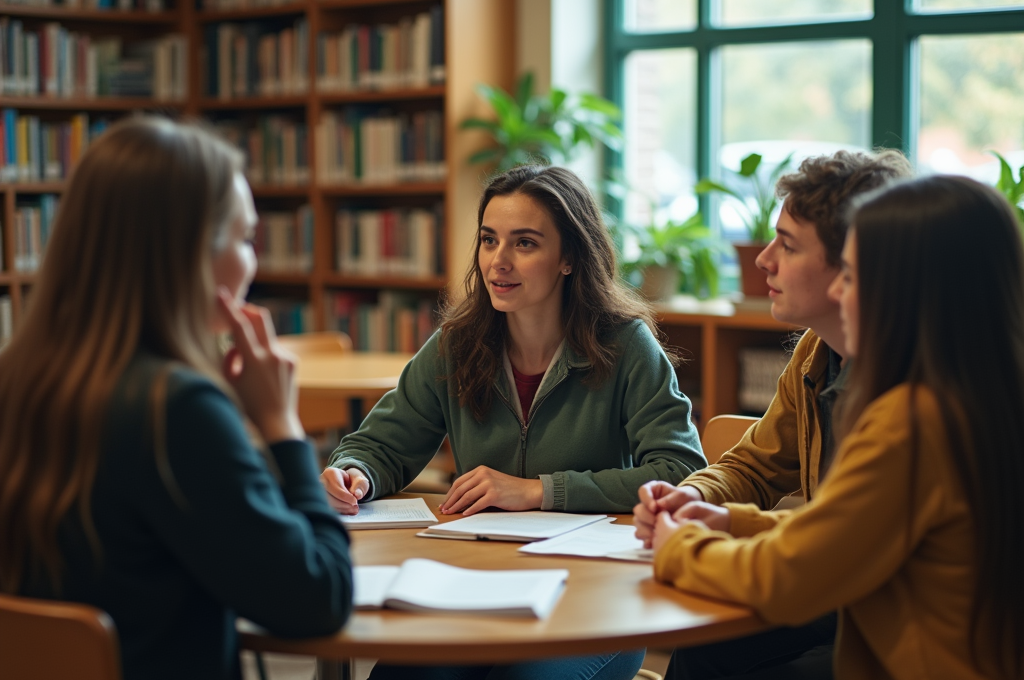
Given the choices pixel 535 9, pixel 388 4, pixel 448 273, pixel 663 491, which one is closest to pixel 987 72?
pixel 535 9

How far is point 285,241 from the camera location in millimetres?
5160

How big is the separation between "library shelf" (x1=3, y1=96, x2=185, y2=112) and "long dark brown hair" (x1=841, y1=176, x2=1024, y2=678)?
4384 millimetres

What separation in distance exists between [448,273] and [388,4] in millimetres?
1269

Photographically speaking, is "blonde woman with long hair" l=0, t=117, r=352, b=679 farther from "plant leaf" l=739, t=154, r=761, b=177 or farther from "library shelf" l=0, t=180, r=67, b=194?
"library shelf" l=0, t=180, r=67, b=194

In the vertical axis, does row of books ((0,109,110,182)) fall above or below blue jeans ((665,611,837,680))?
above

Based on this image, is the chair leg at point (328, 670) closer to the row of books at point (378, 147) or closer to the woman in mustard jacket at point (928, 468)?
the woman in mustard jacket at point (928, 468)

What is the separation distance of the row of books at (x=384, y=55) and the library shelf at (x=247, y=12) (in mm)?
185

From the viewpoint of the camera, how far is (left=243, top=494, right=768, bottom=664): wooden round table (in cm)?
123

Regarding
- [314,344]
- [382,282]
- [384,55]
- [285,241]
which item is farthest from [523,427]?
[285,241]

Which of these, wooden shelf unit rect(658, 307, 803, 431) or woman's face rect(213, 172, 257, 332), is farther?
wooden shelf unit rect(658, 307, 803, 431)

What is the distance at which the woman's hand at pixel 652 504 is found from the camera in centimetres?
161

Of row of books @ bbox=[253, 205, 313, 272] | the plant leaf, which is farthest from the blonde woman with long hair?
row of books @ bbox=[253, 205, 313, 272]

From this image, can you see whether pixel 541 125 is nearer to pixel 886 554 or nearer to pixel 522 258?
pixel 522 258

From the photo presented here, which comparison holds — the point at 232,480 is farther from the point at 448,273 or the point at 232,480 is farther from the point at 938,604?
the point at 448,273
